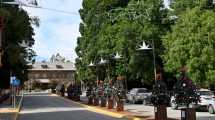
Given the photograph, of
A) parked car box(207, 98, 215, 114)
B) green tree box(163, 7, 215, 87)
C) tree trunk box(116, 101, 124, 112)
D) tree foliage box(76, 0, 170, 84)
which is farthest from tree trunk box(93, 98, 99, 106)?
tree foliage box(76, 0, 170, 84)

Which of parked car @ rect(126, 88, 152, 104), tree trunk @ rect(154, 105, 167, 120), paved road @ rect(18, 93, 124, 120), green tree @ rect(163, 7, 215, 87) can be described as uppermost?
green tree @ rect(163, 7, 215, 87)

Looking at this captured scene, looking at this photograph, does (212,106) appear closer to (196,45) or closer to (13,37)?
(196,45)

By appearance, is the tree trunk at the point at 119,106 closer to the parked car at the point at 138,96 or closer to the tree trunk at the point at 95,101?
the tree trunk at the point at 95,101

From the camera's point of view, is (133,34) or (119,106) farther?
(133,34)

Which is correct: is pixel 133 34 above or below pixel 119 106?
above

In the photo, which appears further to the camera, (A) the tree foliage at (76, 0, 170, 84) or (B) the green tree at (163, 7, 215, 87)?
(A) the tree foliage at (76, 0, 170, 84)

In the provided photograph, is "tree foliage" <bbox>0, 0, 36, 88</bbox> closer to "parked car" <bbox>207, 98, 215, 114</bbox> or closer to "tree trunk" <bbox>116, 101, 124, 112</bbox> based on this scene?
"tree trunk" <bbox>116, 101, 124, 112</bbox>

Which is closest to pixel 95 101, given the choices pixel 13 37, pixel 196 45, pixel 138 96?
pixel 138 96

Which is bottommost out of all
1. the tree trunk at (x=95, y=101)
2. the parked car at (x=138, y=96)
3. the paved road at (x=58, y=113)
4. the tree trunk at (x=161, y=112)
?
the paved road at (x=58, y=113)

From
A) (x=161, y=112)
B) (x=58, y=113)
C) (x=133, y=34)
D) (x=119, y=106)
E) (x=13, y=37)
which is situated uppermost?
(x=133, y=34)

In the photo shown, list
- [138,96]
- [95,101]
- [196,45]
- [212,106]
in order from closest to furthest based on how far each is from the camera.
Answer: [212,106], [95,101], [196,45], [138,96]

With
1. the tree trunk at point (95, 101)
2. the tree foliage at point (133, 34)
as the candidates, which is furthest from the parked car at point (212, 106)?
the tree foliage at point (133, 34)

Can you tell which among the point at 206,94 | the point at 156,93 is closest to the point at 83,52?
the point at 206,94

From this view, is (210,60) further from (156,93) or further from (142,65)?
(156,93)
